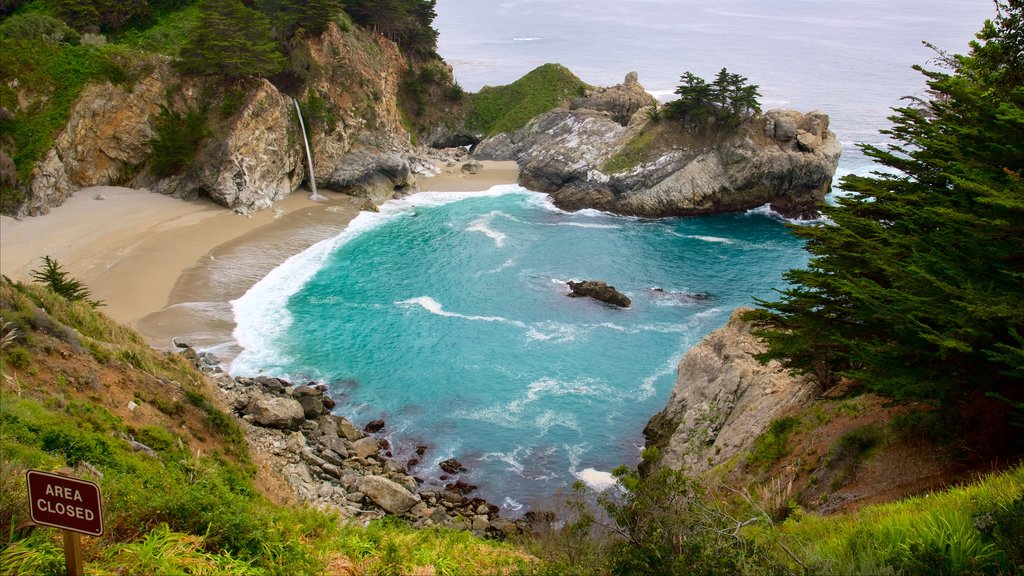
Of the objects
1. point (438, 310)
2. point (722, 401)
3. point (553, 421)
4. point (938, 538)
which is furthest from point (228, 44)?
point (938, 538)

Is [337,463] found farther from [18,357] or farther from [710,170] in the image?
[710,170]

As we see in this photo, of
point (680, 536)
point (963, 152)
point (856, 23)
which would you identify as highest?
point (856, 23)

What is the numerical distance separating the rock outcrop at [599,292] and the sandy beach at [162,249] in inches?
751

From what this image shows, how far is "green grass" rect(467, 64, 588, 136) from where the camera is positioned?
256 feet

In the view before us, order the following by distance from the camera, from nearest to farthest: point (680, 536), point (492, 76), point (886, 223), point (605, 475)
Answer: point (680, 536) < point (886, 223) < point (605, 475) < point (492, 76)

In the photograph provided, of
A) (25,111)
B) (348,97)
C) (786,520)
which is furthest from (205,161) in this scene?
(786,520)

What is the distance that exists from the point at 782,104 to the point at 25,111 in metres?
80.1

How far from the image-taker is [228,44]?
5084 centimetres

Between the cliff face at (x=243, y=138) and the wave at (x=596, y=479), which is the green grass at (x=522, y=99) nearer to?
the cliff face at (x=243, y=138)

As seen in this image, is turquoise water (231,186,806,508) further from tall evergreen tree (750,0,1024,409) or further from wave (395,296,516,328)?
tall evergreen tree (750,0,1024,409)

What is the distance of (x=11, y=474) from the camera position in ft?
32.5

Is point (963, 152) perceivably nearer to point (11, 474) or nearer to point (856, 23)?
point (11, 474)

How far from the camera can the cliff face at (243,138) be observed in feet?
158

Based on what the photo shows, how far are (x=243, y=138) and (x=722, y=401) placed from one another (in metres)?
42.1
